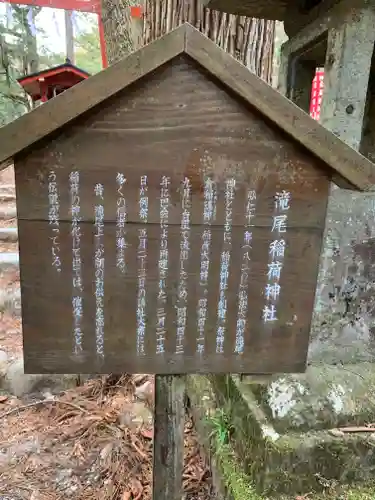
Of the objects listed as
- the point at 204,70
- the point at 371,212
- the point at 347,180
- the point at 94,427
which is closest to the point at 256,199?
the point at 347,180

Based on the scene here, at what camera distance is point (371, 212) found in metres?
2.30

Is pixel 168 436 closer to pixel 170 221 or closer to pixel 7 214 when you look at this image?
pixel 170 221

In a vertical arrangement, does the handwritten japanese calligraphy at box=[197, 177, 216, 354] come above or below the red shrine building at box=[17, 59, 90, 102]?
below

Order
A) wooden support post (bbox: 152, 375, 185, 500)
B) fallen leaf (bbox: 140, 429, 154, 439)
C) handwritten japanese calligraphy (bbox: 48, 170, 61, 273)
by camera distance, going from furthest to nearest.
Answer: fallen leaf (bbox: 140, 429, 154, 439) → wooden support post (bbox: 152, 375, 185, 500) → handwritten japanese calligraphy (bbox: 48, 170, 61, 273)

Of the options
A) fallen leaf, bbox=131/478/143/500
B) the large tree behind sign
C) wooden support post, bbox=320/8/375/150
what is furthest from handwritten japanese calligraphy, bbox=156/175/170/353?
the large tree behind sign

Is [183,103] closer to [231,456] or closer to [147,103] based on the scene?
[147,103]

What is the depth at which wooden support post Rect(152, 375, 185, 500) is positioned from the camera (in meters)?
1.67

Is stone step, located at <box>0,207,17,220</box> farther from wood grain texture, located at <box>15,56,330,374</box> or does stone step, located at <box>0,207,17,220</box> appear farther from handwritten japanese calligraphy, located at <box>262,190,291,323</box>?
handwritten japanese calligraphy, located at <box>262,190,291,323</box>

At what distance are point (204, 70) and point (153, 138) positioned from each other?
271mm

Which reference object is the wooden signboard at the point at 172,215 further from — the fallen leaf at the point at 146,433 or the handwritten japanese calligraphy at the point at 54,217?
the fallen leaf at the point at 146,433

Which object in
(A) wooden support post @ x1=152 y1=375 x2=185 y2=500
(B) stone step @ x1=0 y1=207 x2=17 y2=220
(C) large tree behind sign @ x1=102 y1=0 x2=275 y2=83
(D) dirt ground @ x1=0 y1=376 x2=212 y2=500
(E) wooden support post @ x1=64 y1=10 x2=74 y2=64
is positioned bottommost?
(D) dirt ground @ x1=0 y1=376 x2=212 y2=500

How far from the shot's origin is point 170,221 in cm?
134

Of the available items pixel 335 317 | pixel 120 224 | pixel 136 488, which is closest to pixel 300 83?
pixel 335 317

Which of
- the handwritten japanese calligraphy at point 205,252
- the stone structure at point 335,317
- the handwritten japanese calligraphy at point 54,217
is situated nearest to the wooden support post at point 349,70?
the stone structure at point 335,317
